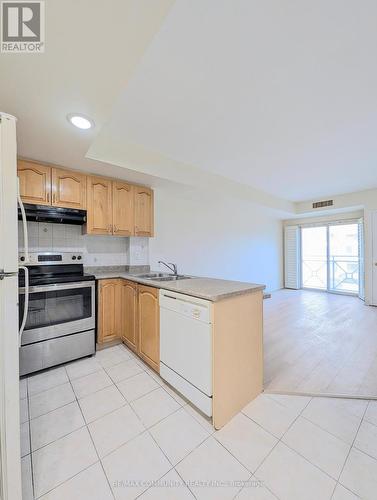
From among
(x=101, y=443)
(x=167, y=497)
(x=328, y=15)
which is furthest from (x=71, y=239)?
(x=328, y=15)

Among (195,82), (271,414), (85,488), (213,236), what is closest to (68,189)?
(195,82)

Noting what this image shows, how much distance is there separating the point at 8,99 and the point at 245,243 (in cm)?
471

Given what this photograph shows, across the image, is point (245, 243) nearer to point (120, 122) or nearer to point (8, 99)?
point (120, 122)

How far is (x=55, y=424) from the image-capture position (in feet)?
4.95

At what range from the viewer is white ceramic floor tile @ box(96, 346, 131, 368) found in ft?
7.71

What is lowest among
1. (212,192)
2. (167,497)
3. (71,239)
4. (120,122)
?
(167,497)

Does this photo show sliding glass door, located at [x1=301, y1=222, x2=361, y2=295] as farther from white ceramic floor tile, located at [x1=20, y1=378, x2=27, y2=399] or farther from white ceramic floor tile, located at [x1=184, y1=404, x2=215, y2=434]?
white ceramic floor tile, located at [x1=20, y1=378, x2=27, y2=399]

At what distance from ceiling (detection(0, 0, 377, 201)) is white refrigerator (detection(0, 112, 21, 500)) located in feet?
1.80

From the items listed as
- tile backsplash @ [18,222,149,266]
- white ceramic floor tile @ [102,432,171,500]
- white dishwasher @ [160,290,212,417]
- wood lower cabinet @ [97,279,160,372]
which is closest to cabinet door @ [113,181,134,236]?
tile backsplash @ [18,222,149,266]

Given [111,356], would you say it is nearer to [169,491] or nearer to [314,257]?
[169,491]

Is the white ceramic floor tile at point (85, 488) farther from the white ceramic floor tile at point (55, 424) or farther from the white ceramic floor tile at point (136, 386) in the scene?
the white ceramic floor tile at point (136, 386)

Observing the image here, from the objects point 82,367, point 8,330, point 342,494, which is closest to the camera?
point 8,330

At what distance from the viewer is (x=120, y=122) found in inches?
83.7

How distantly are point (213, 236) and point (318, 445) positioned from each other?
137 inches
